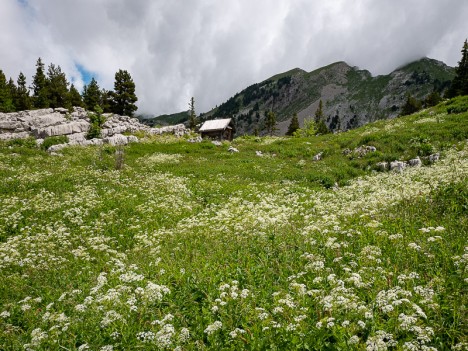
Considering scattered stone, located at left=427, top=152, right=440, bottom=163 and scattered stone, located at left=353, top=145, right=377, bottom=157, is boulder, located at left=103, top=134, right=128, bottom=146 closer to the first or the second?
scattered stone, located at left=353, top=145, right=377, bottom=157

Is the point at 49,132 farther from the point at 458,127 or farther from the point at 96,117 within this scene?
the point at 458,127

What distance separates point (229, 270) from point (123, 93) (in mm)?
73738

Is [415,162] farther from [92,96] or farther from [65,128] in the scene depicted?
[92,96]

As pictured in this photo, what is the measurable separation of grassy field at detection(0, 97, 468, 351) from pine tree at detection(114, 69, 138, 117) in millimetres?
58902

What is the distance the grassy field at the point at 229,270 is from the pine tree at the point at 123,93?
193 feet

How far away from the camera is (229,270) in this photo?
6613 mm

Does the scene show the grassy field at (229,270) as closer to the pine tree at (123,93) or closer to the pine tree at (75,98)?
the pine tree at (123,93)

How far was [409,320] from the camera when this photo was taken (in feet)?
11.7

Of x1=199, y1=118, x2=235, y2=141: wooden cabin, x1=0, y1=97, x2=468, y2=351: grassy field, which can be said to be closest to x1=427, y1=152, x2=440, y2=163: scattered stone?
x1=0, y1=97, x2=468, y2=351: grassy field

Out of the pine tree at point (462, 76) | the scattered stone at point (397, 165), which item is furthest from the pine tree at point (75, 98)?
the pine tree at point (462, 76)

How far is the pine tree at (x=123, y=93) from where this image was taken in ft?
232

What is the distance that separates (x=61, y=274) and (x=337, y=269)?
24.2 ft

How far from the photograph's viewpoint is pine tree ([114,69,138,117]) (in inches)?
2778

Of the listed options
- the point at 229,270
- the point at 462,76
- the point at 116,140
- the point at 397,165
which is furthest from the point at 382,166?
the point at 462,76
